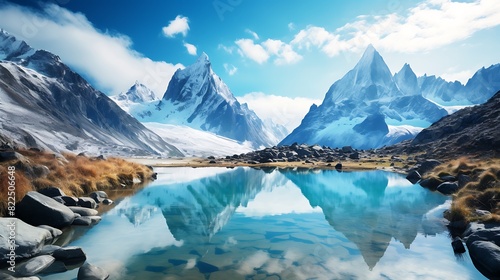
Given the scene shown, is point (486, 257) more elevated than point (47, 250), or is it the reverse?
point (486, 257)

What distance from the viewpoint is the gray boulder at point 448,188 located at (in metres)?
34.2

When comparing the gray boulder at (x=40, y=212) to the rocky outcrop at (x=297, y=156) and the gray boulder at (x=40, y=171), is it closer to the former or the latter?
the gray boulder at (x=40, y=171)

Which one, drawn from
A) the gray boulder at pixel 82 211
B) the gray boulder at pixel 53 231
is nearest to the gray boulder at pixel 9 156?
the gray boulder at pixel 82 211

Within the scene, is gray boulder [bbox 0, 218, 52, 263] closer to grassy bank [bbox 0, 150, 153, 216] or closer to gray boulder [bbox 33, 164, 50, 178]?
grassy bank [bbox 0, 150, 153, 216]

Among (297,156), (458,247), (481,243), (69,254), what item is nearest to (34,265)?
(69,254)

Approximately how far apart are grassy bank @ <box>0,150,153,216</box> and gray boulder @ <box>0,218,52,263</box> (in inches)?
141

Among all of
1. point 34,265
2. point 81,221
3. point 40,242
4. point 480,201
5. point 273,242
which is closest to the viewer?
point 34,265

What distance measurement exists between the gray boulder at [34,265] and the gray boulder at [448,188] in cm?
3666

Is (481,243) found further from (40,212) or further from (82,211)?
(82,211)

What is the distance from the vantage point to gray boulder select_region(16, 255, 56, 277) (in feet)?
38.8

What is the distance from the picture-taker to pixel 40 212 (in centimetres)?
1795

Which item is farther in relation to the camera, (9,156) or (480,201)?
(9,156)

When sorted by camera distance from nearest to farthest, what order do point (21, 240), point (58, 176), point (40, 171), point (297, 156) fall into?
point (21, 240) → point (40, 171) → point (58, 176) → point (297, 156)

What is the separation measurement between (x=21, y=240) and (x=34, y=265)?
2354 millimetres
